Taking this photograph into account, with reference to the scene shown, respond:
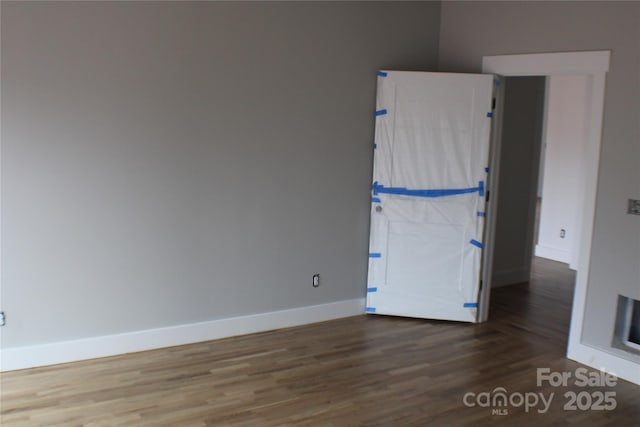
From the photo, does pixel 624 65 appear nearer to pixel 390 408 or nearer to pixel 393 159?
pixel 393 159

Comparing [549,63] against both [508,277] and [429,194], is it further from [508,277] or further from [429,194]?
[508,277]

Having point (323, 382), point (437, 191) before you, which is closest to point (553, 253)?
point (437, 191)

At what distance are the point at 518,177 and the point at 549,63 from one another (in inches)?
75.3

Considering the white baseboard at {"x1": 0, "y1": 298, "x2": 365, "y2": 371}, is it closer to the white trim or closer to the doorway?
the doorway

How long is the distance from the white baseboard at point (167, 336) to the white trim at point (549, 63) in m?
2.17

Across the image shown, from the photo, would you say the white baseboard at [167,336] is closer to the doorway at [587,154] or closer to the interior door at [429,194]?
the interior door at [429,194]

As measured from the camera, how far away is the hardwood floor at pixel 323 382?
3082mm

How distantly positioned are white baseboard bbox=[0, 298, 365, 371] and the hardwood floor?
0.21 ft

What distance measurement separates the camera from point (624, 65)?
3584mm

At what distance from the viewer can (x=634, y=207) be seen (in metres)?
3.57

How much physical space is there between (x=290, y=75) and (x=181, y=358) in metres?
2.14

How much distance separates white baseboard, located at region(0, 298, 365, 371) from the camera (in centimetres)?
354

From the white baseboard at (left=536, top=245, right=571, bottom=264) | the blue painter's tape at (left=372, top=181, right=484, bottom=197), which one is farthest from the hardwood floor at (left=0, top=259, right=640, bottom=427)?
the white baseboard at (left=536, top=245, right=571, bottom=264)

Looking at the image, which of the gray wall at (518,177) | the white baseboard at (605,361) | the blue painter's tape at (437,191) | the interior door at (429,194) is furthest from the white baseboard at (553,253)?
the white baseboard at (605,361)
